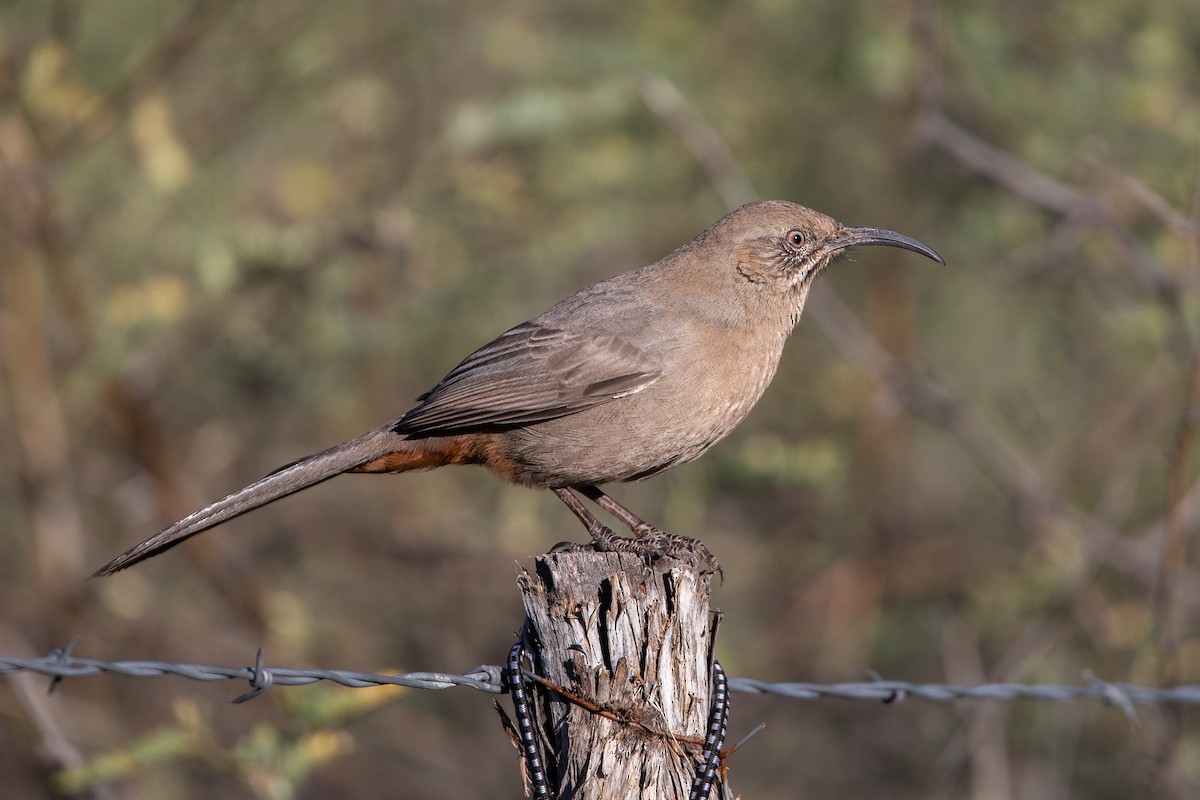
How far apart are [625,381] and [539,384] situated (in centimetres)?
36

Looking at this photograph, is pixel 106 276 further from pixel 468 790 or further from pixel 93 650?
pixel 468 790

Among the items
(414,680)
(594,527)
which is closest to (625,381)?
(594,527)

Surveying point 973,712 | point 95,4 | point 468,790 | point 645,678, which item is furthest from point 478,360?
point 468,790

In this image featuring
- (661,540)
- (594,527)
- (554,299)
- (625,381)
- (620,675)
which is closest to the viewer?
(620,675)

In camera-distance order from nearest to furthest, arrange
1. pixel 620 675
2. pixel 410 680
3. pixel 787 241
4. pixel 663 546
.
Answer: pixel 620 675, pixel 410 680, pixel 663 546, pixel 787 241

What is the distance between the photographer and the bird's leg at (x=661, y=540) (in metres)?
4.39

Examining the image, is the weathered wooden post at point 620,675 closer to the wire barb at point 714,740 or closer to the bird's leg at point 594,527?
the wire barb at point 714,740

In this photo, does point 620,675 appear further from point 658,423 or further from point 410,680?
point 658,423

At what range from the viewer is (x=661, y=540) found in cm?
464

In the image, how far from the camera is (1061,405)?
904 centimetres

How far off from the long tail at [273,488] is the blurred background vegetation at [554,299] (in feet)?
5.72

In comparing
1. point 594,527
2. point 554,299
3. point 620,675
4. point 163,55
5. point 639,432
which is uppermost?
point 163,55

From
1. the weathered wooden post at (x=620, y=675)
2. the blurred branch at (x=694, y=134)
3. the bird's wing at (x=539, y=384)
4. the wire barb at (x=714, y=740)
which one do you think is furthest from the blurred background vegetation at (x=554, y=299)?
the weathered wooden post at (x=620, y=675)

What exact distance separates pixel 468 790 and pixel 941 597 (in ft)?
10.8
